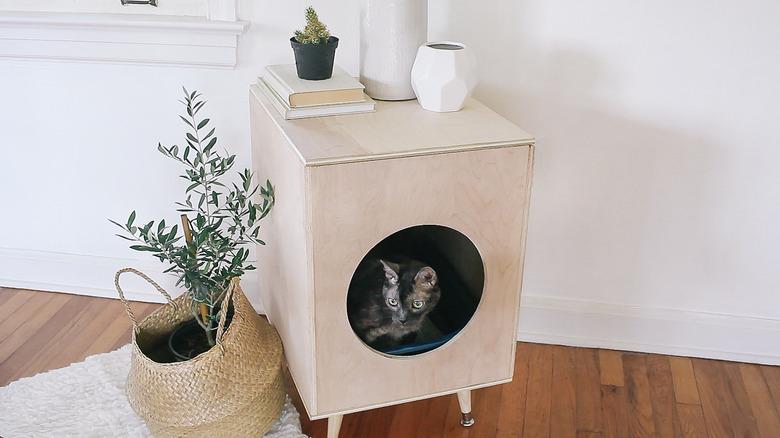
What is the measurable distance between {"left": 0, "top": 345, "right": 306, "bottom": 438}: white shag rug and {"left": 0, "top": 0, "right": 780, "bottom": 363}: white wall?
1.17 ft

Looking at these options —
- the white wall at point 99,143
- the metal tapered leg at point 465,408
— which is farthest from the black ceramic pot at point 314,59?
the metal tapered leg at point 465,408

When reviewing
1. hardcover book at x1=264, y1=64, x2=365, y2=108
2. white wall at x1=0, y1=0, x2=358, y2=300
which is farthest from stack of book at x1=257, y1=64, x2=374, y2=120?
white wall at x1=0, y1=0, x2=358, y2=300

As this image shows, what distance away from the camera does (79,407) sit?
5.59 feet

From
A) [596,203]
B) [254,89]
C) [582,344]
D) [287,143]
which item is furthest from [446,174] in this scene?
[582,344]

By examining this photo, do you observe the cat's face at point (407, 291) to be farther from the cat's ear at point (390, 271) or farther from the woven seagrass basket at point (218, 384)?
the woven seagrass basket at point (218, 384)

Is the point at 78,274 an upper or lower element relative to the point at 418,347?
lower

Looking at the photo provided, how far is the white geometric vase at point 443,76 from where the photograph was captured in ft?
4.71

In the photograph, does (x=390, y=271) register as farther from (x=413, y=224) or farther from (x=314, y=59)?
(x=314, y=59)

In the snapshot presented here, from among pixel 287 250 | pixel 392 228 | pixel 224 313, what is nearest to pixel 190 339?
pixel 224 313

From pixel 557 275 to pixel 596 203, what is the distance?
20 cm

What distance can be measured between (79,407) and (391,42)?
101 cm

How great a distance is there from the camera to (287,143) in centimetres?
136

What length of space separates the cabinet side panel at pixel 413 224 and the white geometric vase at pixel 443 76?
180 mm

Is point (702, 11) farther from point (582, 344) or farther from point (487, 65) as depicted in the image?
point (582, 344)
